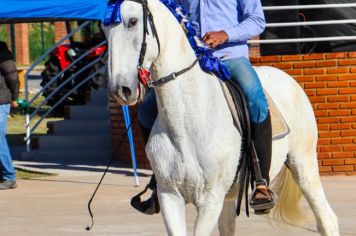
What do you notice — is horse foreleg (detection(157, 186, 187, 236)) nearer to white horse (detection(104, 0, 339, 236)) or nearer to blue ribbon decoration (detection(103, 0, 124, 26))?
white horse (detection(104, 0, 339, 236))

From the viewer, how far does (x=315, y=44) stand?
1434 centimetres

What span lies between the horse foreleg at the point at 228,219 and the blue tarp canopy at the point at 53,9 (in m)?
5.97

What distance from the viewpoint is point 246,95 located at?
741 cm

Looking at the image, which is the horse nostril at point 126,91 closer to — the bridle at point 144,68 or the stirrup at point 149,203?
the bridle at point 144,68

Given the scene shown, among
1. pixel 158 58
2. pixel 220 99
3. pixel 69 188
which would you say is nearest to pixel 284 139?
pixel 220 99

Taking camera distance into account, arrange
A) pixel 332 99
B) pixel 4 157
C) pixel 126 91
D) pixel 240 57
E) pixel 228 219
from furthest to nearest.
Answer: pixel 4 157 → pixel 332 99 → pixel 228 219 → pixel 240 57 → pixel 126 91

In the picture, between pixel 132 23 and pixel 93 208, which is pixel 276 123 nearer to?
pixel 132 23

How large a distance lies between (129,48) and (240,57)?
4.85 ft

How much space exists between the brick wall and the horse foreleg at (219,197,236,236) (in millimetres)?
5728

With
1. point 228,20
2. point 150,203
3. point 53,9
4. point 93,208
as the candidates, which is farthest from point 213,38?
point 53,9

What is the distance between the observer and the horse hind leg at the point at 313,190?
27.0 ft

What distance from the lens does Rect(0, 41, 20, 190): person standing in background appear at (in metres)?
13.8

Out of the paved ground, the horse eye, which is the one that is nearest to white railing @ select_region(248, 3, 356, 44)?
the paved ground

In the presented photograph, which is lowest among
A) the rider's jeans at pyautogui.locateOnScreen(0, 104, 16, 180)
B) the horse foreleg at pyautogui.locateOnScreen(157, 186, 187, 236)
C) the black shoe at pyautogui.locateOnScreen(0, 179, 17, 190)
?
the black shoe at pyautogui.locateOnScreen(0, 179, 17, 190)
